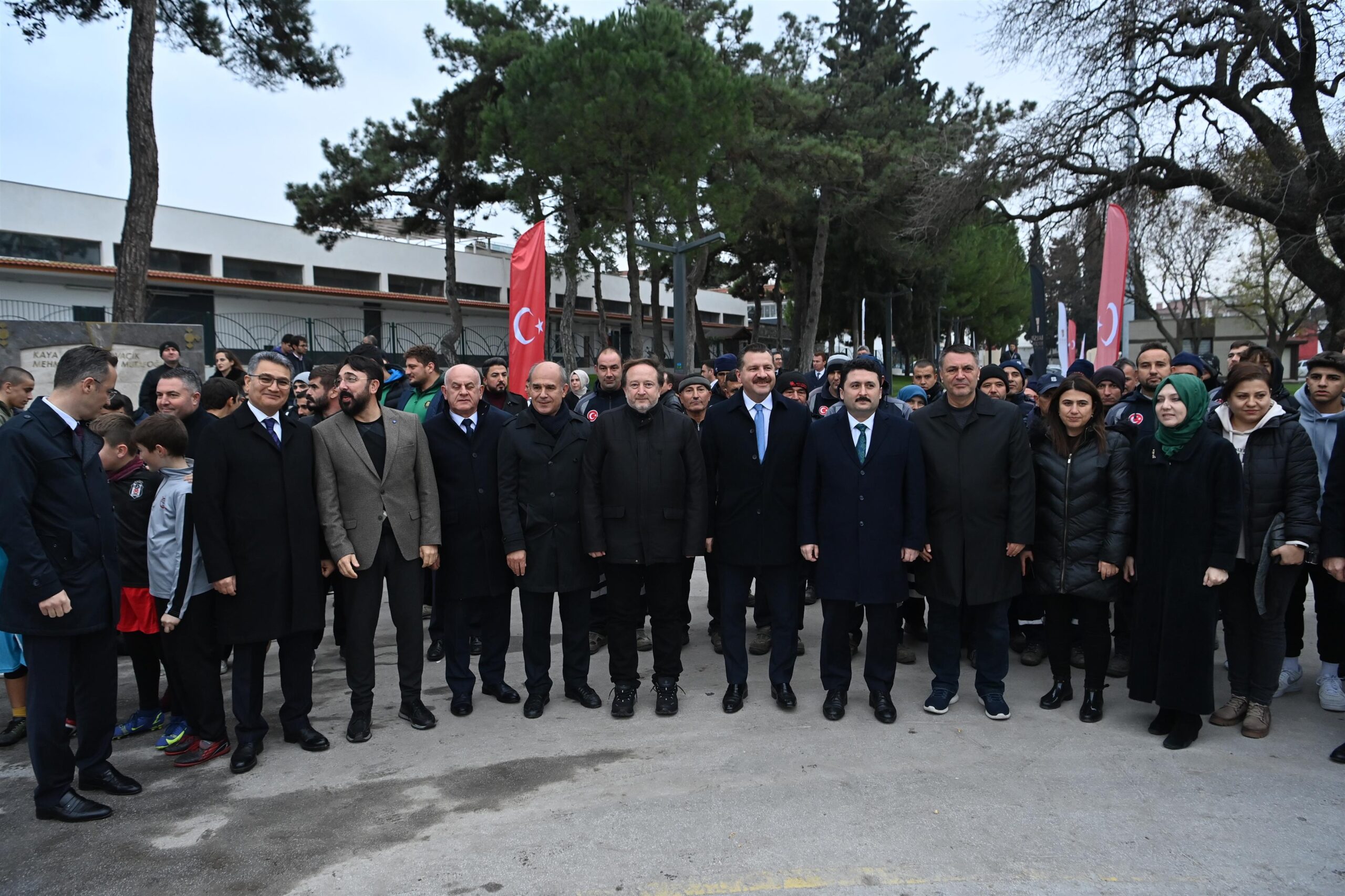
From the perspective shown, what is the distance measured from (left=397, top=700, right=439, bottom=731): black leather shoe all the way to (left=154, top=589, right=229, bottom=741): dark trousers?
89cm

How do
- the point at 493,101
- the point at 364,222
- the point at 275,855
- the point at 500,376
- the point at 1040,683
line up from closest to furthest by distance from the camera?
the point at 275,855 < the point at 1040,683 < the point at 500,376 < the point at 493,101 < the point at 364,222

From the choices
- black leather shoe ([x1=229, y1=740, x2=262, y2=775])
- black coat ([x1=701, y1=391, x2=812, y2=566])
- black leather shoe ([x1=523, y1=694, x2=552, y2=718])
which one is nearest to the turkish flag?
black coat ([x1=701, y1=391, x2=812, y2=566])

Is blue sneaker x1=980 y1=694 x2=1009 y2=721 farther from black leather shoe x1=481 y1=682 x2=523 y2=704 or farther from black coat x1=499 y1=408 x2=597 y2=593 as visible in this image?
black leather shoe x1=481 y1=682 x2=523 y2=704

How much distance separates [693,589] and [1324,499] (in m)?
5.08

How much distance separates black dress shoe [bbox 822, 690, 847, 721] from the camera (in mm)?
4805

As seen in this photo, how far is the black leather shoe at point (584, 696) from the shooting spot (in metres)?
5.09

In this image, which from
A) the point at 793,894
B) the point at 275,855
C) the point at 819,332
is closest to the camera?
the point at 793,894

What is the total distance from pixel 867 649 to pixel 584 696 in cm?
166

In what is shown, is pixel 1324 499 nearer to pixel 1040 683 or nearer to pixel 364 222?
pixel 1040 683

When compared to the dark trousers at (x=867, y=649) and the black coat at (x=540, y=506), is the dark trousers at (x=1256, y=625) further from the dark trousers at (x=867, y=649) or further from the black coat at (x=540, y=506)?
the black coat at (x=540, y=506)

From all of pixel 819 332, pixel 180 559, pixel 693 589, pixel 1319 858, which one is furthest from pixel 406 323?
pixel 1319 858

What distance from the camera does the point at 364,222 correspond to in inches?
1121

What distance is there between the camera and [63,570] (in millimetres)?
3725

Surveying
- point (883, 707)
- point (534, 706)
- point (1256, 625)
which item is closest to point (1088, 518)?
point (1256, 625)
